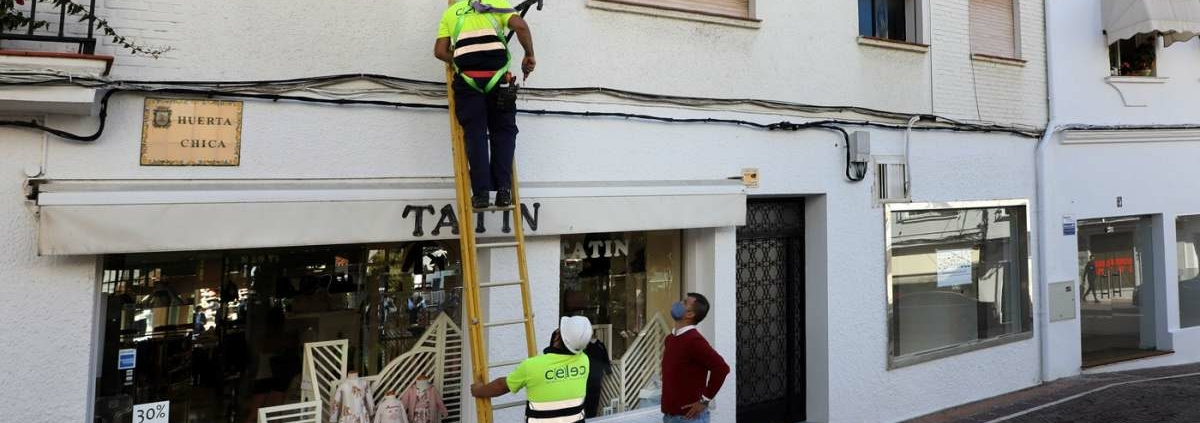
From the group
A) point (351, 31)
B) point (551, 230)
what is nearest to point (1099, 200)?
point (551, 230)

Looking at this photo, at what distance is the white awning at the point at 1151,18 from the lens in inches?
364

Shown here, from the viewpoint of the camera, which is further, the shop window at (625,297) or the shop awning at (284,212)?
the shop window at (625,297)

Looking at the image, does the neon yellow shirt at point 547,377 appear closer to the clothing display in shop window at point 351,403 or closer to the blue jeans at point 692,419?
the blue jeans at point 692,419

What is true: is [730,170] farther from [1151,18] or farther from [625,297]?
[1151,18]

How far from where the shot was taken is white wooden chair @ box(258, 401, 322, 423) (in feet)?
17.4

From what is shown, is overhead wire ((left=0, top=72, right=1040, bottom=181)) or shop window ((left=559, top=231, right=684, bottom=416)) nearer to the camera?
overhead wire ((left=0, top=72, right=1040, bottom=181))

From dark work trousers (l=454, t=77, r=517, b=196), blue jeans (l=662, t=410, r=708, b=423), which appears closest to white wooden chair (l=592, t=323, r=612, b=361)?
blue jeans (l=662, t=410, r=708, b=423)

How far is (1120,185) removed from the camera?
989 centimetres

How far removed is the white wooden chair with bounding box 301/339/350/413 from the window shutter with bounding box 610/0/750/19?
3566 millimetres

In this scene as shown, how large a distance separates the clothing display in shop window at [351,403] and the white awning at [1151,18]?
383 inches

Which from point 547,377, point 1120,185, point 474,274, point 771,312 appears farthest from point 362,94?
point 1120,185

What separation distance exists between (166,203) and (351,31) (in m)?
1.65

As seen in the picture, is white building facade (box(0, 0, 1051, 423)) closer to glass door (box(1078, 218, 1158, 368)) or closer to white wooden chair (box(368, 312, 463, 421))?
white wooden chair (box(368, 312, 463, 421))

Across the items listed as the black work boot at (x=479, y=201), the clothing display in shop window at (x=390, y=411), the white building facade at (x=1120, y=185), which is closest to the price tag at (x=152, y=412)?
the clothing display in shop window at (x=390, y=411)
